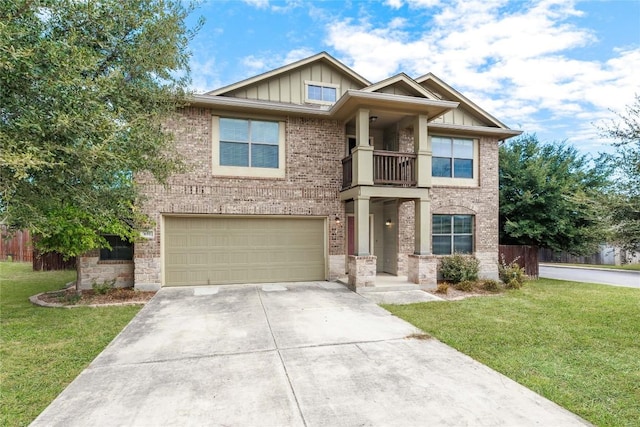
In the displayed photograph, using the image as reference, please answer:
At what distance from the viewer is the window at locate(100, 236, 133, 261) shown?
8.85 meters

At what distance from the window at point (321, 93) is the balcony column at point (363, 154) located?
2.38 m

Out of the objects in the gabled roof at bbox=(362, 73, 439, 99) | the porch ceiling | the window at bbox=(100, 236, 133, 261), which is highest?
the gabled roof at bbox=(362, 73, 439, 99)

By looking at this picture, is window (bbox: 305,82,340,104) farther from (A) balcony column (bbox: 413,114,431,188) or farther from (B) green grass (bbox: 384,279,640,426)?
(B) green grass (bbox: 384,279,640,426)

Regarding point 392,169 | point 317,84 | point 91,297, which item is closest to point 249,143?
point 317,84

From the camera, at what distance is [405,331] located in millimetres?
5391

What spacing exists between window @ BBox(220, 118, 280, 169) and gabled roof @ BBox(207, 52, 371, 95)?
1139 mm

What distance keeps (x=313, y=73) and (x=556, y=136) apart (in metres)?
12.9

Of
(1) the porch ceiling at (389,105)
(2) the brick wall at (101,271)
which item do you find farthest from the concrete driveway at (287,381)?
(1) the porch ceiling at (389,105)

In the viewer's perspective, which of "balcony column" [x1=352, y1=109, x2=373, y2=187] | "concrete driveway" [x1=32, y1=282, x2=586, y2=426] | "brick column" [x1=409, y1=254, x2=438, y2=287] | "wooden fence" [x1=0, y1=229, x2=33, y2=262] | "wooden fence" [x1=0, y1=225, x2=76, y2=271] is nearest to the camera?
"concrete driveway" [x1=32, y1=282, x2=586, y2=426]

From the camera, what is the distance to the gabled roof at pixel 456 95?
11.1m

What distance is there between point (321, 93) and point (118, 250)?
8.22 meters

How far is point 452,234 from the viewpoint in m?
11.2

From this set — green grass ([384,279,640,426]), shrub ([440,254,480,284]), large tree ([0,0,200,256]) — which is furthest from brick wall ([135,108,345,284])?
green grass ([384,279,640,426])

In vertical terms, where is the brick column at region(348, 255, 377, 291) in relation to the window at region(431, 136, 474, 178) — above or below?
below
